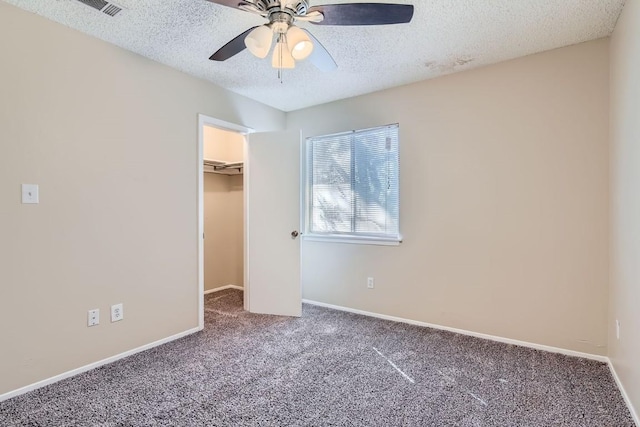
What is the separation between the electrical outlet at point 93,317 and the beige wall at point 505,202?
2.41m

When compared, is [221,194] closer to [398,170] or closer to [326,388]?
[398,170]

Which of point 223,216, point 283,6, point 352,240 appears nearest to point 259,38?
point 283,6

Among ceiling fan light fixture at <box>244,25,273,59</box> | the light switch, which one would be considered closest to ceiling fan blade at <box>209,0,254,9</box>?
ceiling fan light fixture at <box>244,25,273,59</box>

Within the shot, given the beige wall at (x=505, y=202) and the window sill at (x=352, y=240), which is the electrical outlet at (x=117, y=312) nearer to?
the window sill at (x=352, y=240)

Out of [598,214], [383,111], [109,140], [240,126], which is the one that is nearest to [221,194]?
[240,126]

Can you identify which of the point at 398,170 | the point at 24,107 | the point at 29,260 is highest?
the point at 24,107

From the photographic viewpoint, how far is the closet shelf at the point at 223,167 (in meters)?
4.31

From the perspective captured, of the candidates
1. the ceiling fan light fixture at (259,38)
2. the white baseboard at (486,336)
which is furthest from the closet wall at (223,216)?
the ceiling fan light fixture at (259,38)

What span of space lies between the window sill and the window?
0.04 feet

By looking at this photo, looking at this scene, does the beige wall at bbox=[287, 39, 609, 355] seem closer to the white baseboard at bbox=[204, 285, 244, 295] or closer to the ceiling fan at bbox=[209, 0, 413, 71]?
the ceiling fan at bbox=[209, 0, 413, 71]

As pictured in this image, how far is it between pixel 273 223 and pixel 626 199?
9.47ft

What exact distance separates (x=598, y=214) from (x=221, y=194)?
13.5ft

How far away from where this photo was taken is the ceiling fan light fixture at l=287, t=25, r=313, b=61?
1.77m

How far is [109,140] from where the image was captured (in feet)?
8.21
